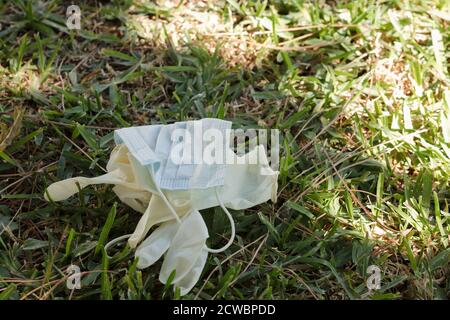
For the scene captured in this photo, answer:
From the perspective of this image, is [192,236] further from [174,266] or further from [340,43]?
[340,43]

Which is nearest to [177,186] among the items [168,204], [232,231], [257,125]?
[168,204]

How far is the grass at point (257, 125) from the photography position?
1.67 metres

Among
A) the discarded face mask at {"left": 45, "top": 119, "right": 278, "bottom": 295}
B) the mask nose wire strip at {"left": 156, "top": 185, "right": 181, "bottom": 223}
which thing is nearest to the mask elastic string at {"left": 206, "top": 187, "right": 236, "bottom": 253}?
the discarded face mask at {"left": 45, "top": 119, "right": 278, "bottom": 295}

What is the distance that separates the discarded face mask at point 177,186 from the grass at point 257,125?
5 centimetres

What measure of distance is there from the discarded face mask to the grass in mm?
51

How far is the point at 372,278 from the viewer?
1.68 metres

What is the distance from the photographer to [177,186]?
1.69 m

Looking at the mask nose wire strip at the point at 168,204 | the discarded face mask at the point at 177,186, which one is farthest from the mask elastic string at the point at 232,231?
the mask nose wire strip at the point at 168,204

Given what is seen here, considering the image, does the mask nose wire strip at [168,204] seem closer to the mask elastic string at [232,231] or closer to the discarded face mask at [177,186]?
the discarded face mask at [177,186]

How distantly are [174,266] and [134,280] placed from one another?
0.10 meters

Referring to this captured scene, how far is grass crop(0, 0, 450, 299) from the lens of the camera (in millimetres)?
1675

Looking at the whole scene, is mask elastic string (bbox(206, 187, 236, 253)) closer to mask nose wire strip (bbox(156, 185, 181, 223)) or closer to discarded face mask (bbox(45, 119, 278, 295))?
discarded face mask (bbox(45, 119, 278, 295))
